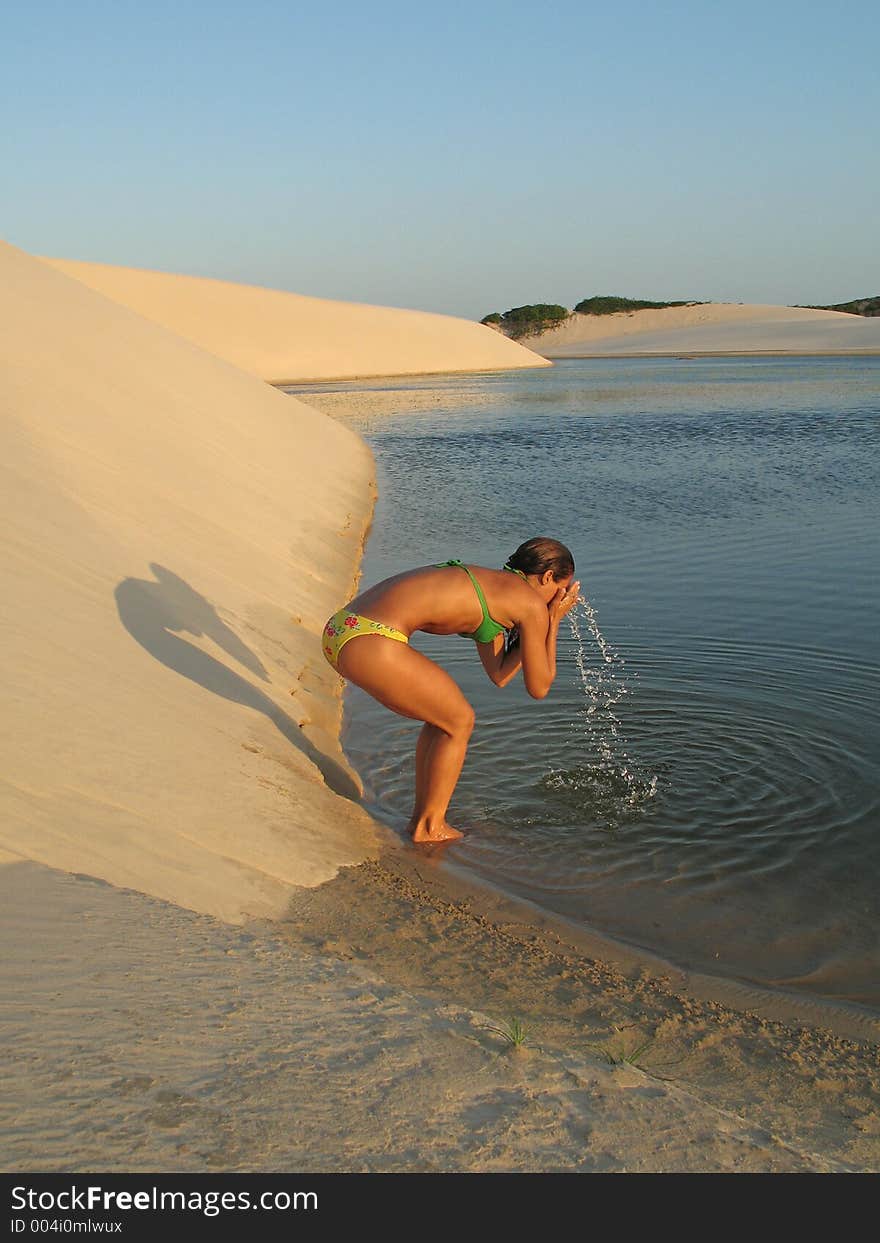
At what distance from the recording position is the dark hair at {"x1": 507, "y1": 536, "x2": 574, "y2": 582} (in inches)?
188

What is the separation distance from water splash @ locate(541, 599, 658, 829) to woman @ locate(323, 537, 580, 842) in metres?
1.12

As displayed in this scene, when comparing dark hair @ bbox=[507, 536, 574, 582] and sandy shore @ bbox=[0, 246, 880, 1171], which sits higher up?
dark hair @ bbox=[507, 536, 574, 582]

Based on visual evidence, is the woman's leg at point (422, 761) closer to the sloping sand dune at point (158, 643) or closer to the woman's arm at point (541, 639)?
the sloping sand dune at point (158, 643)

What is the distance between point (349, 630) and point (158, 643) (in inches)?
82.9

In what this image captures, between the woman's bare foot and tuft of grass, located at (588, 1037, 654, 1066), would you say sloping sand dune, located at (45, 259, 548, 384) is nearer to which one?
the woman's bare foot

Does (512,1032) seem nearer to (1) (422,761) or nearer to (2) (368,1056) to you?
(2) (368,1056)

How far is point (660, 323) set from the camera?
472 feet

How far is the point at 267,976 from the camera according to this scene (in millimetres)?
3332

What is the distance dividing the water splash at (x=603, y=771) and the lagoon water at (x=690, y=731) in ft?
0.05

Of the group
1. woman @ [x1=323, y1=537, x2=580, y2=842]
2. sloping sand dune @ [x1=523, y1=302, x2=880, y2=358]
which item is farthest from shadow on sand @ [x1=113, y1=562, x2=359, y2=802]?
sloping sand dune @ [x1=523, y1=302, x2=880, y2=358]

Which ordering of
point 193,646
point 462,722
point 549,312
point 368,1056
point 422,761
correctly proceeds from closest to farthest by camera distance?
point 368,1056
point 462,722
point 422,761
point 193,646
point 549,312

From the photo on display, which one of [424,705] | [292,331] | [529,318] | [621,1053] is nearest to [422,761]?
[424,705]
